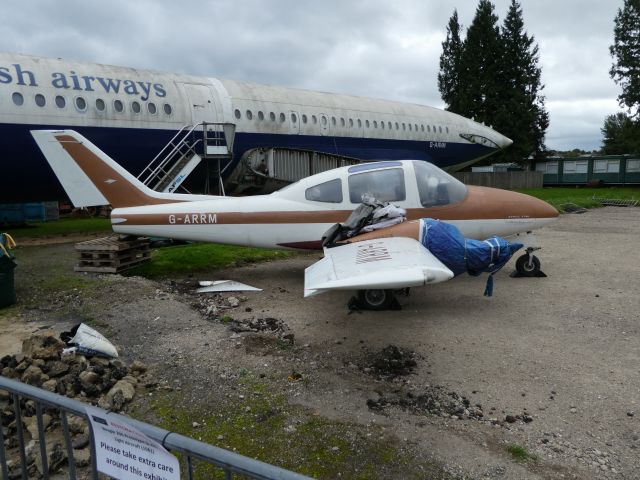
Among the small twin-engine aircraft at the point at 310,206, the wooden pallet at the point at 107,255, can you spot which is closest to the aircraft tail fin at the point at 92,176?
the small twin-engine aircraft at the point at 310,206

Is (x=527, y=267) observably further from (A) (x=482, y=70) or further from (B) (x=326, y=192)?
(A) (x=482, y=70)

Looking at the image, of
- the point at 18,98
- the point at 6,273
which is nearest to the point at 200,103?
the point at 18,98

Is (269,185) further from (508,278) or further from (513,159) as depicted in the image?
(513,159)

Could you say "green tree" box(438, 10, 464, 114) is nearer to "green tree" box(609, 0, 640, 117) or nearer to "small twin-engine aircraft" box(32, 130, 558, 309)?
"green tree" box(609, 0, 640, 117)

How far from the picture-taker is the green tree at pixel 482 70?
48438 millimetres

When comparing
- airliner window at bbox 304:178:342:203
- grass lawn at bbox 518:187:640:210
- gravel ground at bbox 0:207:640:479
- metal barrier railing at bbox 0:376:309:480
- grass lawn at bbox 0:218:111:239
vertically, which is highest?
airliner window at bbox 304:178:342:203

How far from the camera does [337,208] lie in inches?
352

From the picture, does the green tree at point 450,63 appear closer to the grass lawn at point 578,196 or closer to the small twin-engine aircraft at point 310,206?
the grass lawn at point 578,196

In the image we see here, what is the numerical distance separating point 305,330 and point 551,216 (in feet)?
18.6

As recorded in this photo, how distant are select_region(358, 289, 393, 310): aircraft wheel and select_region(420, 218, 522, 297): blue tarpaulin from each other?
Answer: 3.23ft

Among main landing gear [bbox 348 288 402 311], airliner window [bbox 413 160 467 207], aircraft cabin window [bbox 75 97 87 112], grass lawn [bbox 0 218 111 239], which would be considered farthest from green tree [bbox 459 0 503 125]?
main landing gear [bbox 348 288 402 311]

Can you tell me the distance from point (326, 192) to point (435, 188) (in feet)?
6.72

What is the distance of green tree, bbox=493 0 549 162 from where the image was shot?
46562 millimetres

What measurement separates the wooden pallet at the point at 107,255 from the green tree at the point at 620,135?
4542 cm
